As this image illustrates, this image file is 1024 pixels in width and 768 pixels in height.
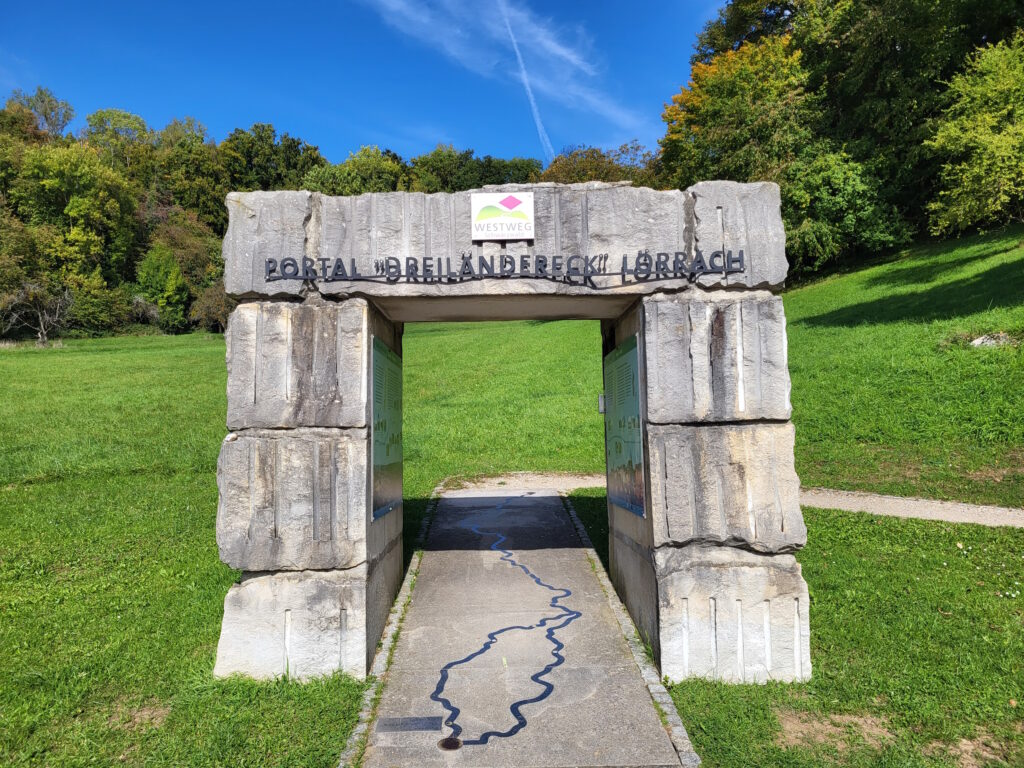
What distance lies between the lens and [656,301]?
4.89m

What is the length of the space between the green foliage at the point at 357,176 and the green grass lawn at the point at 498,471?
29950mm

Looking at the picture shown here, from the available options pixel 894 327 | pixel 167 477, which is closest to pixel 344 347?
pixel 167 477

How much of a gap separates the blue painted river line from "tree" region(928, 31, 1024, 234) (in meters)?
15.7

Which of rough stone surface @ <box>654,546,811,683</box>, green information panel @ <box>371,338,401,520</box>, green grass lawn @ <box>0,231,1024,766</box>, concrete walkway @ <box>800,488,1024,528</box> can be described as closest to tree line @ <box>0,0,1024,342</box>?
green grass lawn @ <box>0,231,1024,766</box>

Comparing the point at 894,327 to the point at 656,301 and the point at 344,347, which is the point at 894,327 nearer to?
the point at 656,301

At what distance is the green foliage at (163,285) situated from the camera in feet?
149

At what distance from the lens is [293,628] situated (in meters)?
4.76

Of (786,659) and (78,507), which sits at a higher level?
(78,507)

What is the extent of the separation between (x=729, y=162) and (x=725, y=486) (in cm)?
2908

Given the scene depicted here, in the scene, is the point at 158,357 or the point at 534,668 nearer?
the point at 534,668

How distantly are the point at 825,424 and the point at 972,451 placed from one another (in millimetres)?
Answer: 2606

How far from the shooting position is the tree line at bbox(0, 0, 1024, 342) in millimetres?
21797

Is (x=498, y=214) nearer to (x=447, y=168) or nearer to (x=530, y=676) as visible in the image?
(x=530, y=676)

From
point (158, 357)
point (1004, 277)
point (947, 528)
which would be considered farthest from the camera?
point (158, 357)
